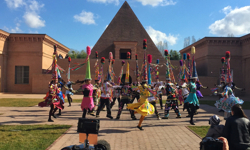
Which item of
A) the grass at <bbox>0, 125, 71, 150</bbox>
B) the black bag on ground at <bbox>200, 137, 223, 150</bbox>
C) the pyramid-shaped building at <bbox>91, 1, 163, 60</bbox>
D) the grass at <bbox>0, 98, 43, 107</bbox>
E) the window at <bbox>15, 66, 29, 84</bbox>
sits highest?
the pyramid-shaped building at <bbox>91, 1, 163, 60</bbox>

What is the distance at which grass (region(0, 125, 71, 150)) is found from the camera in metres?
4.78

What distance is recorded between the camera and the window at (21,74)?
86.1 ft

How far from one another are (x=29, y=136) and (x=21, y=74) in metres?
23.3

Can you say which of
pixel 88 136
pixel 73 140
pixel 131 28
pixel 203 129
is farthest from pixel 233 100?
pixel 131 28

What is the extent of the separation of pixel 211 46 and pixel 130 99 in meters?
20.7

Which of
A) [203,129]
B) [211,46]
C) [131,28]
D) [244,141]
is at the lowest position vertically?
[203,129]

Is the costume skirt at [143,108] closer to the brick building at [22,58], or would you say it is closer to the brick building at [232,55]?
the brick building at [232,55]

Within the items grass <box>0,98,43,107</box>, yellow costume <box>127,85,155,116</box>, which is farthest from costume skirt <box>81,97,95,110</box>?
grass <box>0,98,43,107</box>

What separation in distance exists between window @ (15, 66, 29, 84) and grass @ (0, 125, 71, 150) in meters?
21.3

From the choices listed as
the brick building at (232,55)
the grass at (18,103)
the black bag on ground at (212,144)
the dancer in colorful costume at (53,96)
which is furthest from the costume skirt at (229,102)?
the brick building at (232,55)

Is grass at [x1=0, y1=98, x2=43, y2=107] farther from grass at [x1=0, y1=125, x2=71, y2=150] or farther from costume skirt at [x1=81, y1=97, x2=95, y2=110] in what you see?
costume skirt at [x1=81, y1=97, x2=95, y2=110]

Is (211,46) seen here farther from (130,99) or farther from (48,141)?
(48,141)

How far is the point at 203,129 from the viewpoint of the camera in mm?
6539

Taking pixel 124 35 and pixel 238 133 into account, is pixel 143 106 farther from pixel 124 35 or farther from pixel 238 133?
pixel 124 35
